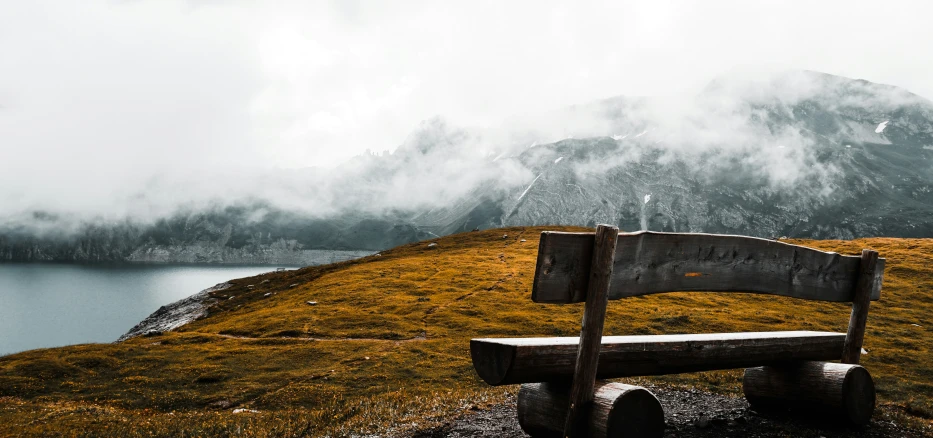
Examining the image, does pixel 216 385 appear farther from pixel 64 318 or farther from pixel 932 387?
pixel 64 318

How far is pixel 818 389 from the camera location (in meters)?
10.1

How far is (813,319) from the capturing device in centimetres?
3778

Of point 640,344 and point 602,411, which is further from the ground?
point 640,344

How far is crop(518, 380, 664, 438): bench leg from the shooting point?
686 centimetres

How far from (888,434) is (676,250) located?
709 centimetres

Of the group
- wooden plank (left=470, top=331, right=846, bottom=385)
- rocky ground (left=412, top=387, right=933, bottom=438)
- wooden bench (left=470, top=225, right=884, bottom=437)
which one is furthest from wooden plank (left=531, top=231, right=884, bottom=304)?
rocky ground (left=412, top=387, right=933, bottom=438)

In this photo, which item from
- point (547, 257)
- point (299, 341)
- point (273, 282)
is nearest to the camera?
point (547, 257)

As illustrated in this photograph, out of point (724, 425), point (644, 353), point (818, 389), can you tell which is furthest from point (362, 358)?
point (644, 353)

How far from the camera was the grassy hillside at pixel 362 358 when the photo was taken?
15445 millimetres

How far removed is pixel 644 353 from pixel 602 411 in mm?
1567

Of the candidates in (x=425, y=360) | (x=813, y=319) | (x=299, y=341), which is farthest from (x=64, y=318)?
(x=813, y=319)

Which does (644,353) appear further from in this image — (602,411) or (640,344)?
(602,411)

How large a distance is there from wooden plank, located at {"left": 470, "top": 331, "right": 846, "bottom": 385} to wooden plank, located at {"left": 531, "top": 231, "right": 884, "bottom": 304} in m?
0.86

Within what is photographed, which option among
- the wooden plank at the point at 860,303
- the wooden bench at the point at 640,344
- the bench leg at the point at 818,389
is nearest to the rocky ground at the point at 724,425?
the bench leg at the point at 818,389
